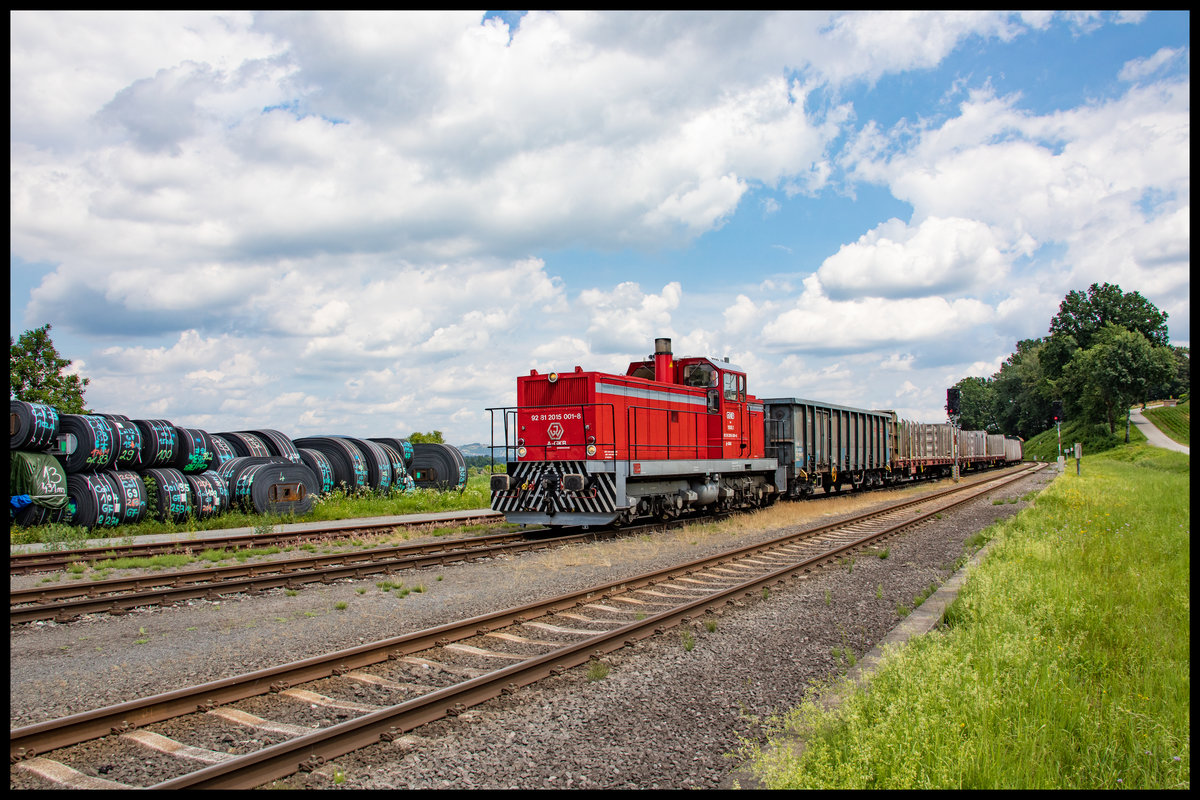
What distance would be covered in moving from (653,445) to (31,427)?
13.7 metres

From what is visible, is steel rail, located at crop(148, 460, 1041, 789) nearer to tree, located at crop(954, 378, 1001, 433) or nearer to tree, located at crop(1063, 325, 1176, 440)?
tree, located at crop(1063, 325, 1176, 440)

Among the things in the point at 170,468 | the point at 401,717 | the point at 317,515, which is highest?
the point at 170,468

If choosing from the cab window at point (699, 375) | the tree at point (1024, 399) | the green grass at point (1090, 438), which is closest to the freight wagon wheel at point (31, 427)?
the cab window at point (699, 375)

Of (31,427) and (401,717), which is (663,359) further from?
(31,427)

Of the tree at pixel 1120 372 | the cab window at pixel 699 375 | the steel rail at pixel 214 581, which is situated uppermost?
the tree at pixel 1120 372

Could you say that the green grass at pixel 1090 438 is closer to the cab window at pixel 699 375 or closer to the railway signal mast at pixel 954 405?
the railway signal mast at pixel 954 405

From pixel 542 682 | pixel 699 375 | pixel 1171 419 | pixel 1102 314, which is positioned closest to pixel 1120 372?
pixel 1171 419

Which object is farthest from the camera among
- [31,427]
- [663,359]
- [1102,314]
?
[1102,314]

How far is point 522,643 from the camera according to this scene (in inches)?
275

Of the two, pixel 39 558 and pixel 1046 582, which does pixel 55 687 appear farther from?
pixel 1046 582

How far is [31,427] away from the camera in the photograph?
606 inches

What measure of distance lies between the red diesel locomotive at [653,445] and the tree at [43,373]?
3242 centimetres

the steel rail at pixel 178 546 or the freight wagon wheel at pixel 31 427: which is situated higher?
the freight wagon wheel at pixel 31 427

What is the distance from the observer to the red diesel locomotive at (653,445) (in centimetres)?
1493
